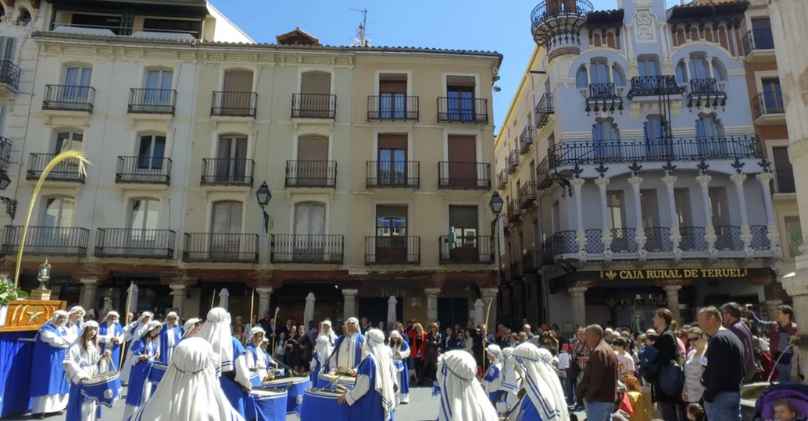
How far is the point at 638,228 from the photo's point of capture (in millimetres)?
21188

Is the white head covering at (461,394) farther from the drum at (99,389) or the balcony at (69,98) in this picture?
the balcony at (69,98)

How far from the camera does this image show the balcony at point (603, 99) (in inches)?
904

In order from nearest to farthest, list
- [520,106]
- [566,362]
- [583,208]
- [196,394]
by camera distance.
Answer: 1. [196,394]
2. [566,362]
3. [583,208]
4. [520,106]

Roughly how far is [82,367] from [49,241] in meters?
14.9

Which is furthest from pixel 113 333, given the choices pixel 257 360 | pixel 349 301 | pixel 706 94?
pixel 706 94

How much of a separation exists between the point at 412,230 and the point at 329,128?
5743mm

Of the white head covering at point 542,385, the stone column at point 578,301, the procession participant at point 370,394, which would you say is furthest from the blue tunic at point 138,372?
the stone column at point 578,301

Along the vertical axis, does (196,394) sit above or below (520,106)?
below

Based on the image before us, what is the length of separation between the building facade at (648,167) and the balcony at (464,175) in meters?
2.94

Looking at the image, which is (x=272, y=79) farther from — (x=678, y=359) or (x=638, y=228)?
(x=678, y=359)

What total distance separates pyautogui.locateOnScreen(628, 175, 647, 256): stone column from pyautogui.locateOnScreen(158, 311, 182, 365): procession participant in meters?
17.4

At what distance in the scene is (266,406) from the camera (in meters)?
7.52

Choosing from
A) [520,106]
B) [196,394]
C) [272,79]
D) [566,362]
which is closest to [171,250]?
[272,79]

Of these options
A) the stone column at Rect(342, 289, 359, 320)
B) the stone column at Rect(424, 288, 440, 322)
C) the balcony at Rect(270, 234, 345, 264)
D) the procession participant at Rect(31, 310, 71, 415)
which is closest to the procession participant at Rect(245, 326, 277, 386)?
the procession participant at Rect(31, 310, 71, 415)
